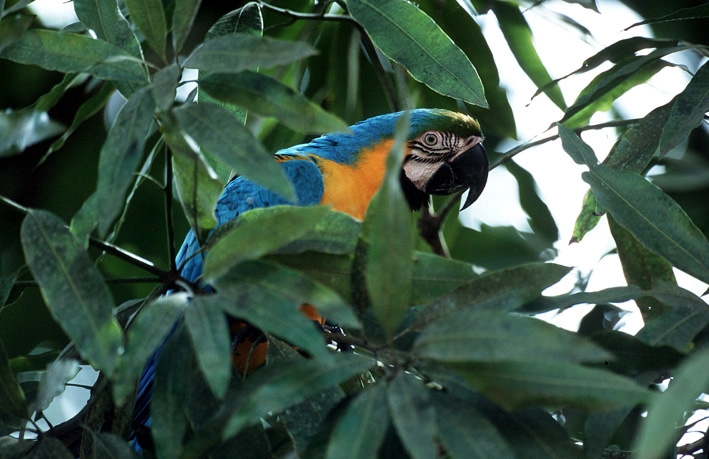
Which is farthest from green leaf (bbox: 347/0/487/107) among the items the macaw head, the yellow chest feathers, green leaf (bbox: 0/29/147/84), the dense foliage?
the macaw head

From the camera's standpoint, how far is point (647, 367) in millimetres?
979

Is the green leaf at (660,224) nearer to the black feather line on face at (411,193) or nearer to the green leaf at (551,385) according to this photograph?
the green leaf at (551,385)

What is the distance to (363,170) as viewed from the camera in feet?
6.51

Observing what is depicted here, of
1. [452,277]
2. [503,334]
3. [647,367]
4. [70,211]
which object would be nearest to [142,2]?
[452,277]

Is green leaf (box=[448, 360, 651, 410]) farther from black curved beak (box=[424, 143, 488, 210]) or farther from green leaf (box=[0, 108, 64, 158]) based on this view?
green leaf (box=[0, 108, 64, 158])

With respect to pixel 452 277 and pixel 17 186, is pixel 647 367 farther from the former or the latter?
pixel 17 186

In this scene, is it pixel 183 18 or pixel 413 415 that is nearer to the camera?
pixel 413 415

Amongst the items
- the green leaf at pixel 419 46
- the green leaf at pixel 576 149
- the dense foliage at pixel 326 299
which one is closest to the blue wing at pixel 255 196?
the dense foliage at pixel 326 299

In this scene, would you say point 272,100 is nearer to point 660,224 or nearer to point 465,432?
point 465,432

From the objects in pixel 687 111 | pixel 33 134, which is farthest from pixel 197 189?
pixel 33 134

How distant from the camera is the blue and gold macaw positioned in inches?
68.9

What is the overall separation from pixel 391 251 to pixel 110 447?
54cm

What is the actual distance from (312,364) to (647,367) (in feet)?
1.48

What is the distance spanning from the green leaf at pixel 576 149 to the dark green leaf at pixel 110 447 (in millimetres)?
783
